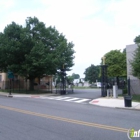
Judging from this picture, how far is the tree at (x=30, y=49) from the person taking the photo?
96.3 ft

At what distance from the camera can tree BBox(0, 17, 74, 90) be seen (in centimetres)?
2936

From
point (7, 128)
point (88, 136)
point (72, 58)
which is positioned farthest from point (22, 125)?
point (72, 58)

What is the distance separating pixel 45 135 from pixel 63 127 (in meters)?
1.39

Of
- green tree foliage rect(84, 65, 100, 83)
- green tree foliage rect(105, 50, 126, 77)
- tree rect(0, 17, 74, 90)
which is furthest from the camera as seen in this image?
green tree foliage rect(84, 65, 100, 83)

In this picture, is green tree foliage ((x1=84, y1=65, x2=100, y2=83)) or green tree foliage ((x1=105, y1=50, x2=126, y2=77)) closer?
green tree foliage ((x1=105, y1=50, x2=126, y2=77))

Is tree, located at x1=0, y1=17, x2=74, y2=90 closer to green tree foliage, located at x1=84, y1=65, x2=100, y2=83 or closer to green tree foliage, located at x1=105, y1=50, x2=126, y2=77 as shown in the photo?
green tree foliage, located at x1=105, y1=50, x2=126, y2=77

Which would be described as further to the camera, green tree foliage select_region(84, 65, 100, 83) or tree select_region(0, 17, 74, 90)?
green tree foliage select_region(84, 65, 100, 83)

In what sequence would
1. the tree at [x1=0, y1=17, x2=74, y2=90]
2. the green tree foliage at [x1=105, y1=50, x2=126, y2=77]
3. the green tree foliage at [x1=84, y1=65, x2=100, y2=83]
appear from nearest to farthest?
the tree at [x1=0, y1=17, x2=74, y2=90]
the green tree foliage at [x1=105, y1=50, x2=126, y2=77]
the green tree foliage at [x1=84, y1=65, x2=100, y2=83]

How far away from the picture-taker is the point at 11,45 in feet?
100

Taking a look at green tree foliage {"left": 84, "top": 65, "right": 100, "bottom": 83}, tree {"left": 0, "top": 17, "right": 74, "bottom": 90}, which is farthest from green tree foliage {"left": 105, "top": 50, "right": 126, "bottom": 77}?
green tree foliage {"left": 84, "top": 65, "right": 100, "bottom": 83}

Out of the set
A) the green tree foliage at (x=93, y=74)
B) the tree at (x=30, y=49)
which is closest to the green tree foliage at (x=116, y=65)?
the tree at (x=30, y=49)

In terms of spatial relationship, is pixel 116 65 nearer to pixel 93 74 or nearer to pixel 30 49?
pixel 30 49

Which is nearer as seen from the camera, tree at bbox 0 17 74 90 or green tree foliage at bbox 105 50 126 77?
tree at bbox 0 17 74 90

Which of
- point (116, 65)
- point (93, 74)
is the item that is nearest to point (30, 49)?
point (116, 65)
